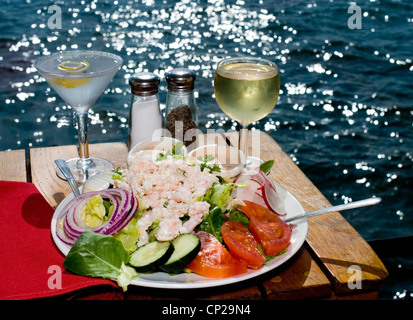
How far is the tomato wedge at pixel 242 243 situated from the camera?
1375 millimetres

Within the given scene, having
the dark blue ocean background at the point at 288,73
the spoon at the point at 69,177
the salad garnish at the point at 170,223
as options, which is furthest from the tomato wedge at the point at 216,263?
the dark blue ocean background at the point at 288,73

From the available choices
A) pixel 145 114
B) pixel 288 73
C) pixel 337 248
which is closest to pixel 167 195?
pixel 337 248

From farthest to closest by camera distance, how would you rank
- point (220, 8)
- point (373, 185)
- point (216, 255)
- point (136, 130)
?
1. point (220, 8)
2. point (373, 185)
3. point (136, 130)
4. point (216, 255)

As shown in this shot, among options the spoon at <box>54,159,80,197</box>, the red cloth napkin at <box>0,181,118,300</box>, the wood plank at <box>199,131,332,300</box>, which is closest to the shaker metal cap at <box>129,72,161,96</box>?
the spoon at <box>54,159,80,197</box>

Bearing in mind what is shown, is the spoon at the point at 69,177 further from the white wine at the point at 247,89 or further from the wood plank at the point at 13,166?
the white wine at the point at 247,89

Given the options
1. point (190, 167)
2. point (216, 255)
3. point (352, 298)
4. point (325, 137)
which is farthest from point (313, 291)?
point (325, 137)

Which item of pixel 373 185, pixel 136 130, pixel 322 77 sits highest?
pixel 136 130

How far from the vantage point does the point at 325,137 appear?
5.35 meters

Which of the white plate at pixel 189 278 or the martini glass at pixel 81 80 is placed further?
the martini glass at pixel 81 80

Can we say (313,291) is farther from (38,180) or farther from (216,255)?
(38,180)

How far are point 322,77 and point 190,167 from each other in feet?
16.8

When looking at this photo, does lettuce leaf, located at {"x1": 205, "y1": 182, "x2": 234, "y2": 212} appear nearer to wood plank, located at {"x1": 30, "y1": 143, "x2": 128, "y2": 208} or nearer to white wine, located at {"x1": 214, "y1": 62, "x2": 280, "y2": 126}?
white wine, located at {"x1": 214, "y1": 62, "x2": 280, "y2": 126}

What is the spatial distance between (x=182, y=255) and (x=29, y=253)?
0.49m

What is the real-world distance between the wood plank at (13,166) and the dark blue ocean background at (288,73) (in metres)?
2.71
